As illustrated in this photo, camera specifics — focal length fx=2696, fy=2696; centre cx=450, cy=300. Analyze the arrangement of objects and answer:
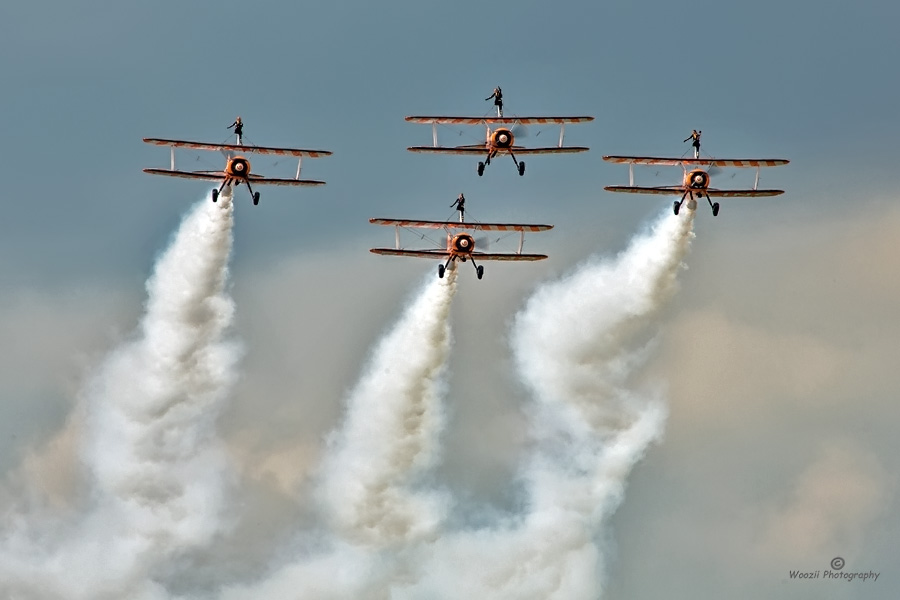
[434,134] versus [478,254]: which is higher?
[434,134]

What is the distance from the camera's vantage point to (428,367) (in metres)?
134

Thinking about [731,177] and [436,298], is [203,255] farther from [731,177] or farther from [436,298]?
[731,177]

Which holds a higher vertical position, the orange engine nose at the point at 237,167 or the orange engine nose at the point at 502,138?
the orange engine nose at the point at 502,138

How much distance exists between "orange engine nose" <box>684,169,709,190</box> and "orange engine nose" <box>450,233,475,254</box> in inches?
416

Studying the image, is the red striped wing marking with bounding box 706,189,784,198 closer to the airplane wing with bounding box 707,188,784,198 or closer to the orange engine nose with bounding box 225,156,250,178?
the airplane wing with bounding box 707,188,784,198

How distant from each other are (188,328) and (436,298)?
12780mm

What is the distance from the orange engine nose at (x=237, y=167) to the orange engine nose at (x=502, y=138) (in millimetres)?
12192

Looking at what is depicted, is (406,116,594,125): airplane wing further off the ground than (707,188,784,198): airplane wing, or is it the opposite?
(406,116,594,125): airplane wing

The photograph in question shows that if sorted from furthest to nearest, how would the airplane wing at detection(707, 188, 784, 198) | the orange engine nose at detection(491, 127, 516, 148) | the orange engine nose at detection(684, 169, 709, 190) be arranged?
the orange engine nose at detection(491, 127, 516, 148) < the airplane wing at detection(707, 188, 784, 198) < the orange engine nose at detection(684, 169, 709, 190)

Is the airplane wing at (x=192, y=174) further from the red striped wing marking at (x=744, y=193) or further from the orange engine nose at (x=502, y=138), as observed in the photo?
the red striped wing marking at (x=744, y=193)

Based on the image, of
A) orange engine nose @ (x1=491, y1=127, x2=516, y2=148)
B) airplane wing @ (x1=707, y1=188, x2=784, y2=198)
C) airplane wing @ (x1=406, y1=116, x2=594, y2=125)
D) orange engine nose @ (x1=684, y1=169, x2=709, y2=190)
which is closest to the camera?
orange engine nose @ (x1=684, y1=169, x2=709, y2=190)

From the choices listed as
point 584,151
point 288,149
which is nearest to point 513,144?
point 584,151

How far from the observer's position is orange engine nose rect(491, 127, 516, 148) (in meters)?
130

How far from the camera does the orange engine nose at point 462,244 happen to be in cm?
12694
